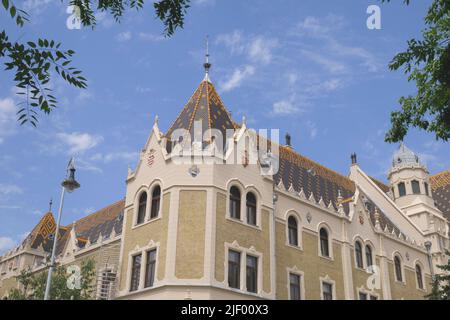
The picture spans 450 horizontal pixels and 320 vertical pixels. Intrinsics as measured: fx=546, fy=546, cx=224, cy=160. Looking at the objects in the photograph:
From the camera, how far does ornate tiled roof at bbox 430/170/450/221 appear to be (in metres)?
50.1

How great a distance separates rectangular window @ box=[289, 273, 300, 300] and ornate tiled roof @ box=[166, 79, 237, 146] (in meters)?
8.73

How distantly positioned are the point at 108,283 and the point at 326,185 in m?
19.0

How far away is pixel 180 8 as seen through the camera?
10.7 m

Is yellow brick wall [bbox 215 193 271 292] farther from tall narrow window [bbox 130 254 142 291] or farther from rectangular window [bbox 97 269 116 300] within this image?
rectangular window [bbox 97 269 116 300]

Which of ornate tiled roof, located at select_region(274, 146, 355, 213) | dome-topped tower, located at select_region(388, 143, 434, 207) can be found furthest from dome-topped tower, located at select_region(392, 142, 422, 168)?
ornate tiled roof, located at select_region(274, 146, 355, 213)

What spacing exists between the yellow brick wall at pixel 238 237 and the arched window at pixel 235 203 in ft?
2.34

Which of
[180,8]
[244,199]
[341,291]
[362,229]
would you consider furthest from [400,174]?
[180,8]

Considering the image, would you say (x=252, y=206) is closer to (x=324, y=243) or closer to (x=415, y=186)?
(x=324, y=243)

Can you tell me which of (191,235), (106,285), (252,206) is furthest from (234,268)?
(106,285)

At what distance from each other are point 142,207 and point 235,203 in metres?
5.16

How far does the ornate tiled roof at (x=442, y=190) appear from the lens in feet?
164

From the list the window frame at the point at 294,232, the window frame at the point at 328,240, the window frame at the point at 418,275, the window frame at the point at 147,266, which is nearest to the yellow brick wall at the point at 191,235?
the window frame at the point at 147,266

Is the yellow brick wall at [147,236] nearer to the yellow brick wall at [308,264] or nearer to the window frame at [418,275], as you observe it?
the yellow brick wall at [308,264]
